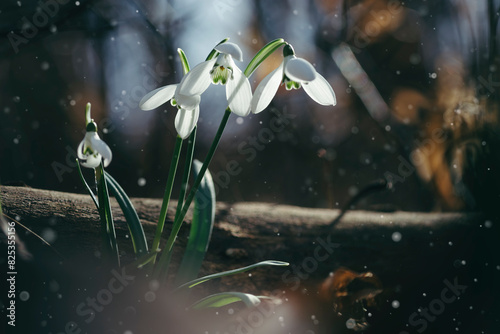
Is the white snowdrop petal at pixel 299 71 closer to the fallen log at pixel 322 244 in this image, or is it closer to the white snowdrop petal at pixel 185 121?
the white snowdrop petal at pixel 185 121

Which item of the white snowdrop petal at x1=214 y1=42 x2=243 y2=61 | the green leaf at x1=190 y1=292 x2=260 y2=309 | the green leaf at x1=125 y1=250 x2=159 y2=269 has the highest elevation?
the white snowdrop petal at x1=214 y1=42 x2=243 y2=61

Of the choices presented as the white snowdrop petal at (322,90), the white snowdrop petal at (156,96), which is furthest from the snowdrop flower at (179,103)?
the white snowdrop petal at (322,90)

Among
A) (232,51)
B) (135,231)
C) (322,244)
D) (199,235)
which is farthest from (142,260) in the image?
(322,244)

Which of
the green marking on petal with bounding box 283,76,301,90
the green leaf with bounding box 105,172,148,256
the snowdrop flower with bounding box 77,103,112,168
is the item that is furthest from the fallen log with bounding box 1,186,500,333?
the green marking on petal with bounding box 283,76,301,90

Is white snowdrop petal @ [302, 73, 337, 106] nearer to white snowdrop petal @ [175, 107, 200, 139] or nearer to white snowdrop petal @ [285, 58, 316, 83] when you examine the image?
white snowdrop petal @ [285, 58, 316, 83]

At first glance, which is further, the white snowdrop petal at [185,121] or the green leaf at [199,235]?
the green leaf at [199,235]

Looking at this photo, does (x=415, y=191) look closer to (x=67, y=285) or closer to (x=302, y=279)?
(x=302, y=279)

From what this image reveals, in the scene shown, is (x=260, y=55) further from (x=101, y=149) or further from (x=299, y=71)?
(x=101, y=149)
